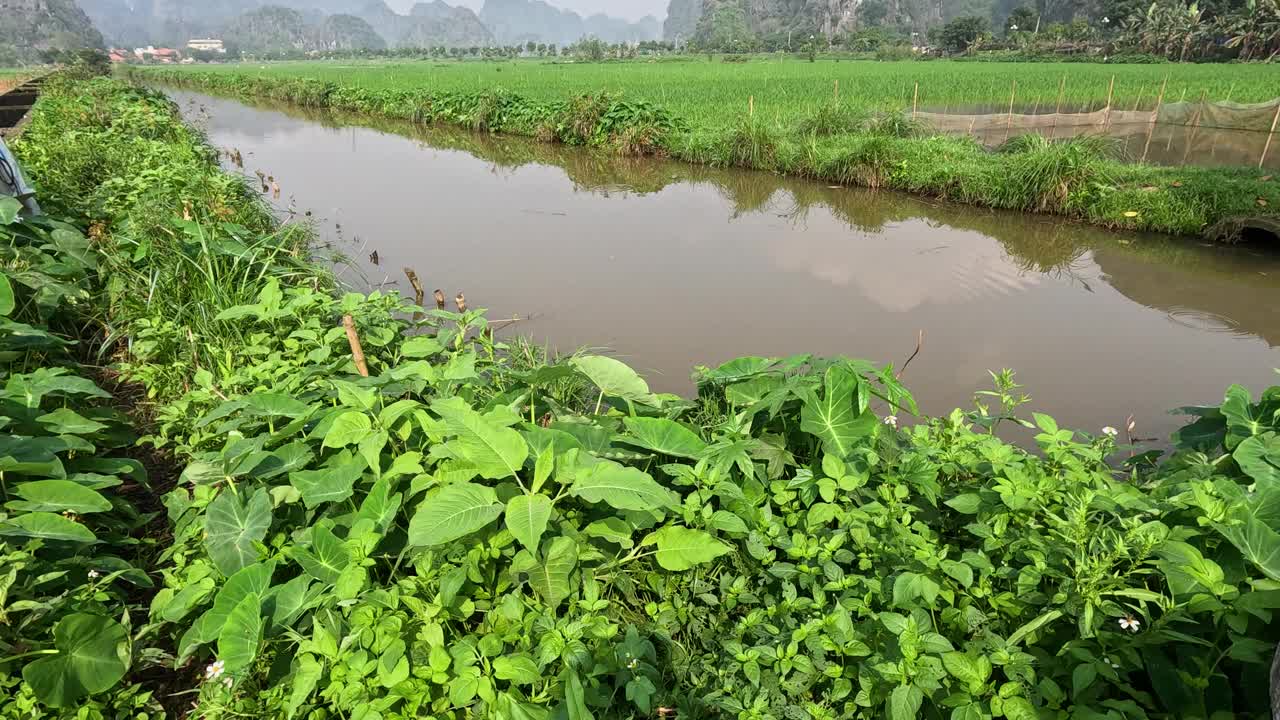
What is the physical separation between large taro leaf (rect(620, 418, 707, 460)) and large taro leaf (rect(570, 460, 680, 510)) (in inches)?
11.4

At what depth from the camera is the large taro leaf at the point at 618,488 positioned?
1.54m

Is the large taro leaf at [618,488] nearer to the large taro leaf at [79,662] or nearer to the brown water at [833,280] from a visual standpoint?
the large taro leaf at [79,662]

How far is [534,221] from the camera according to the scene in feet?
25.0

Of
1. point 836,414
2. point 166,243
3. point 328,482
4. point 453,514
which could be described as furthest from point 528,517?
point 166,243

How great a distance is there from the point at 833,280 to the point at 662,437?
4.29m

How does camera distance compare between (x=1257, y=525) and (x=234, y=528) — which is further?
(x=234, y=528)

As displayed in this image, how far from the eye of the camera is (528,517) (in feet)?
4.80

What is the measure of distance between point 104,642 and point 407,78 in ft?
94.1

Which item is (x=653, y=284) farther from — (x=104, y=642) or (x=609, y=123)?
(x=609, y=123)

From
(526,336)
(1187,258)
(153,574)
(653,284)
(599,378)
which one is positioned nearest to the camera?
(153,574)

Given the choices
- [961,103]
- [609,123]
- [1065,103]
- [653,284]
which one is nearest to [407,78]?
[609,123]

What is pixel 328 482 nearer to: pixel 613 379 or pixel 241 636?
pixel 241 636

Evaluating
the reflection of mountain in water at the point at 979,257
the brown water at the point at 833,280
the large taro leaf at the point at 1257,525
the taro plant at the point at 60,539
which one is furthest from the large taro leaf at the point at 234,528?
the reflection of mountain in water at the point at 979,257

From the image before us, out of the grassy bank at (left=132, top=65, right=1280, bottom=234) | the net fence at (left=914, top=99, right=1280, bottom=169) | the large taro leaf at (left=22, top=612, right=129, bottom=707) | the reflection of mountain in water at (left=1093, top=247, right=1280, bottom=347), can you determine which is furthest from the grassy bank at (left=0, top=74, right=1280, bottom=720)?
the net fence at (left=914, top=99, right=1280, bottom=169)
